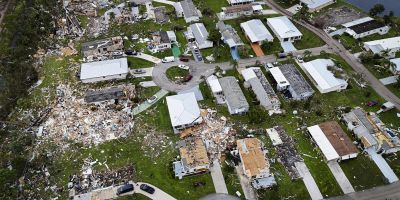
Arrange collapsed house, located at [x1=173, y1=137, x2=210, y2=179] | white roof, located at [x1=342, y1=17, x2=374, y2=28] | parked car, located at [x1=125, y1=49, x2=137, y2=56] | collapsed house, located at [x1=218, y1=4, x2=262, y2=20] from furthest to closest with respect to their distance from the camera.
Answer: collapsed house, located at [x1=218, y1=4, x2=262, y2=20] < white roof, located at [x1=342, y1=17, x2=374, y2=28] < parked car, located at [x1=125, y1=49, x2=137, y2=56] < collapsed house, located at [x1=173, y1=137, x2=210, y2=179]

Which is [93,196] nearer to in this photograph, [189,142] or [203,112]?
[189,142]

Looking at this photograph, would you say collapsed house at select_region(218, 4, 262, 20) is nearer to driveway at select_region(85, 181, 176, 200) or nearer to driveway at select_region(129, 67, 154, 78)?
driveway at select_region(129, 67, 154, 78)

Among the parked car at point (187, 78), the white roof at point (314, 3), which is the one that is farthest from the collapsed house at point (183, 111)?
the white roof at point (314, 3)

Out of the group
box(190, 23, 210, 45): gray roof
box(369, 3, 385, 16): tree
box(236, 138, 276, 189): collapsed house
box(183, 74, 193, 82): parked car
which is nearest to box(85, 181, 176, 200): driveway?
box(236, 138, 276, 189): collapsed house

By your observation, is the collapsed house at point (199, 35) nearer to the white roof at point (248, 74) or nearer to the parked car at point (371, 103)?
the white roof at point (248, 74)

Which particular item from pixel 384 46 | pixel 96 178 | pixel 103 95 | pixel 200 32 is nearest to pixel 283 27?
pixel 200 32
